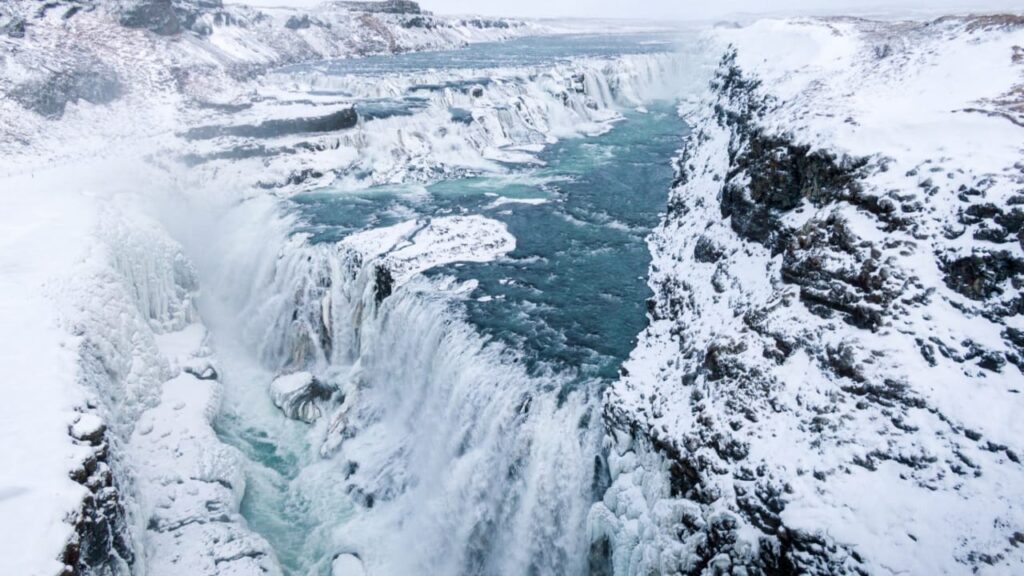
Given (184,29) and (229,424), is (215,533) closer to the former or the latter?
(229,424)

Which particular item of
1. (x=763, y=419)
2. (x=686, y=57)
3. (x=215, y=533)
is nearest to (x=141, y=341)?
(x=215, y=533)

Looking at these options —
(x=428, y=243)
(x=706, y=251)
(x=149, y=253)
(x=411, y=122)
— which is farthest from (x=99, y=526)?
(x=411, y=122)

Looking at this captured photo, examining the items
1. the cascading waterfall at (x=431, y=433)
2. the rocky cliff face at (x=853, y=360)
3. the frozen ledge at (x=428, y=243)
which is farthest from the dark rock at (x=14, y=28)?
the rocky cliff face at (x=853, y=360)

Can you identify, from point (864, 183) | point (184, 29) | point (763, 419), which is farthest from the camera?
point (184, 29)

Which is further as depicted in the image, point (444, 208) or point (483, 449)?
point (444, 208)

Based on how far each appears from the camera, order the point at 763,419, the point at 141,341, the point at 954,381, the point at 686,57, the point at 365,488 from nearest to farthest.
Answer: the point at 954,381 → the point at 763,419 → the point at 365,488 → the point at 141,341 → the point at 686,57

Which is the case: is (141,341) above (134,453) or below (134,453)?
above

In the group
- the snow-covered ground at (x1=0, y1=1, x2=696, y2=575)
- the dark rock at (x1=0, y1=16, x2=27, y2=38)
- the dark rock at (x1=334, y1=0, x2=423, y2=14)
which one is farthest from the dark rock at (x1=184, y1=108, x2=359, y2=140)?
the dark rock at (x1=334, y1=0, x2=423, y2=14)
